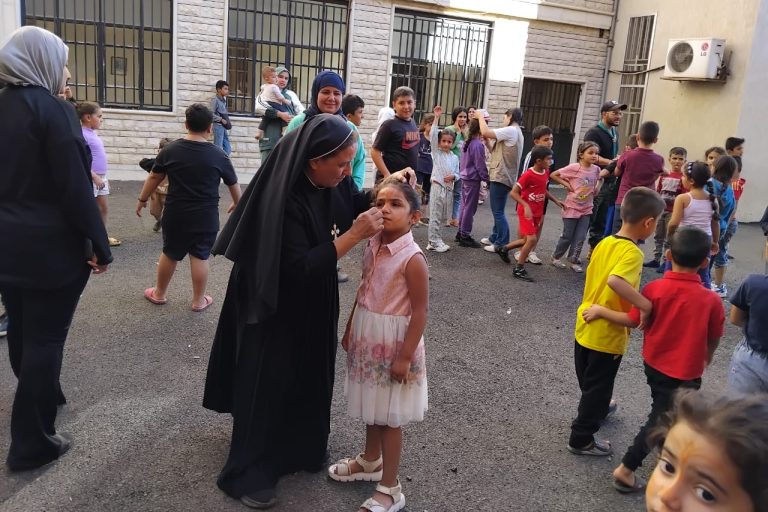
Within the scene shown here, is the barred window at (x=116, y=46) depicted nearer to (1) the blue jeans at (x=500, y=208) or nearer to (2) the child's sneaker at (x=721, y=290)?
(1) the blue jeans at (x=500, y=208)

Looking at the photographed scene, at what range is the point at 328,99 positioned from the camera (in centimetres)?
494

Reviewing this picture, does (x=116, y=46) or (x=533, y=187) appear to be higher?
(x=116, y=46)

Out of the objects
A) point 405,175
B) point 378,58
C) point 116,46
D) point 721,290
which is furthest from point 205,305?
point 378,58

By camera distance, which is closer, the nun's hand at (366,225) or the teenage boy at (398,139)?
the nun's hand at (366,225)

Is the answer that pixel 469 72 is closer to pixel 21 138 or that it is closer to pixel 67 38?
pixel 67 38

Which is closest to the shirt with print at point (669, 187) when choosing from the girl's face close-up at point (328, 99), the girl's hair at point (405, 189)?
the girl's face close-up at point (328, 99)

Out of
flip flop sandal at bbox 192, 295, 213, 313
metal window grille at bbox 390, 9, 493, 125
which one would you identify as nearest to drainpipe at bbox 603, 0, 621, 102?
metal window grille at bbox 390, 9, 493, 125

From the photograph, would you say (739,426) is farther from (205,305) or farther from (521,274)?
(521,274)

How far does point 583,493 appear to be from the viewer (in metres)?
3.29

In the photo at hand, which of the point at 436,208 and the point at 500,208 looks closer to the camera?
the point at 436,208

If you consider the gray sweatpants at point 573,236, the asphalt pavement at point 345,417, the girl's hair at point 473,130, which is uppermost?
the girl's hair at point 473,130

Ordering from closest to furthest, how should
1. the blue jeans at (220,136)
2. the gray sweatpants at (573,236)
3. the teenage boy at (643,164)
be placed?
the teenage boy at (643,164), the gray sweatpants at (573,236), the blue jeans at (220,136)

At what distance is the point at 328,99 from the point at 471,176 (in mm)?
3729

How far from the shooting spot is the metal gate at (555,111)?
15.0 m
